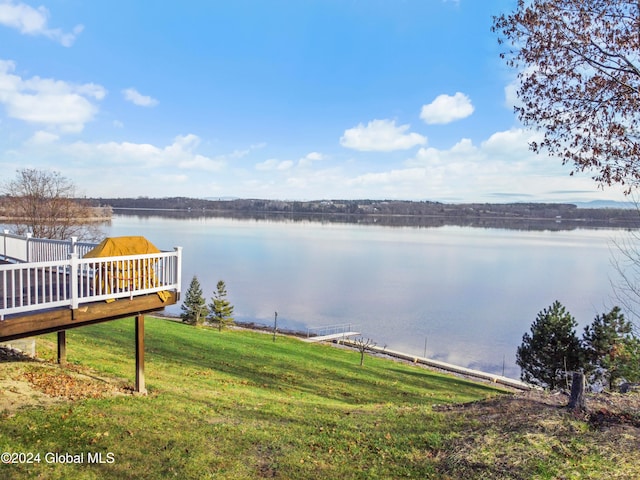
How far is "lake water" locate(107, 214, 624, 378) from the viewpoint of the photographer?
91.8ft

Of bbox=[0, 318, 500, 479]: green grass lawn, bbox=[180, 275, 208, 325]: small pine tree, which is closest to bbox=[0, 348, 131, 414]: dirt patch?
bbox=[0, 318, 500, 479]: green grass lawn

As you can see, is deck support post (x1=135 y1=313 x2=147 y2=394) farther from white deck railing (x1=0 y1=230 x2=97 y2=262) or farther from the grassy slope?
white deck railing (x1=0 y1=230 x2=97 y2=262)

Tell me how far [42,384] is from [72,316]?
1.79 m

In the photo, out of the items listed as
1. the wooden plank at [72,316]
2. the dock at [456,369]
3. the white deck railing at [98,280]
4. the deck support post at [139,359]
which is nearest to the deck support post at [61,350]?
the white deck railing at [98,280]

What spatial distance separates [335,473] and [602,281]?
50157 millimetres

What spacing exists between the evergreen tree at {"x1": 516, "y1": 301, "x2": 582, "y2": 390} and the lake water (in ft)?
14.0

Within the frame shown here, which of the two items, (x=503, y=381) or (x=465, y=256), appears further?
(x=465, y=256)

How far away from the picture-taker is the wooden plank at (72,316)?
613 centimetres

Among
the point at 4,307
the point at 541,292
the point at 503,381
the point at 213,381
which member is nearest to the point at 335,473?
the point at 4,307

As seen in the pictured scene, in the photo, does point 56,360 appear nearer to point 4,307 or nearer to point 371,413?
point 4,307

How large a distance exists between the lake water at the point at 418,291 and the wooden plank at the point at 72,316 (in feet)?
65.1

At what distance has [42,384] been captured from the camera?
754 centimetres

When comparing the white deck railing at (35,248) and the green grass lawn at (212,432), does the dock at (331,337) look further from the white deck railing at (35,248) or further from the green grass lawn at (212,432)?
the white deck railing at (35,248)

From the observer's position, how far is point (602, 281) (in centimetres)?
4500
